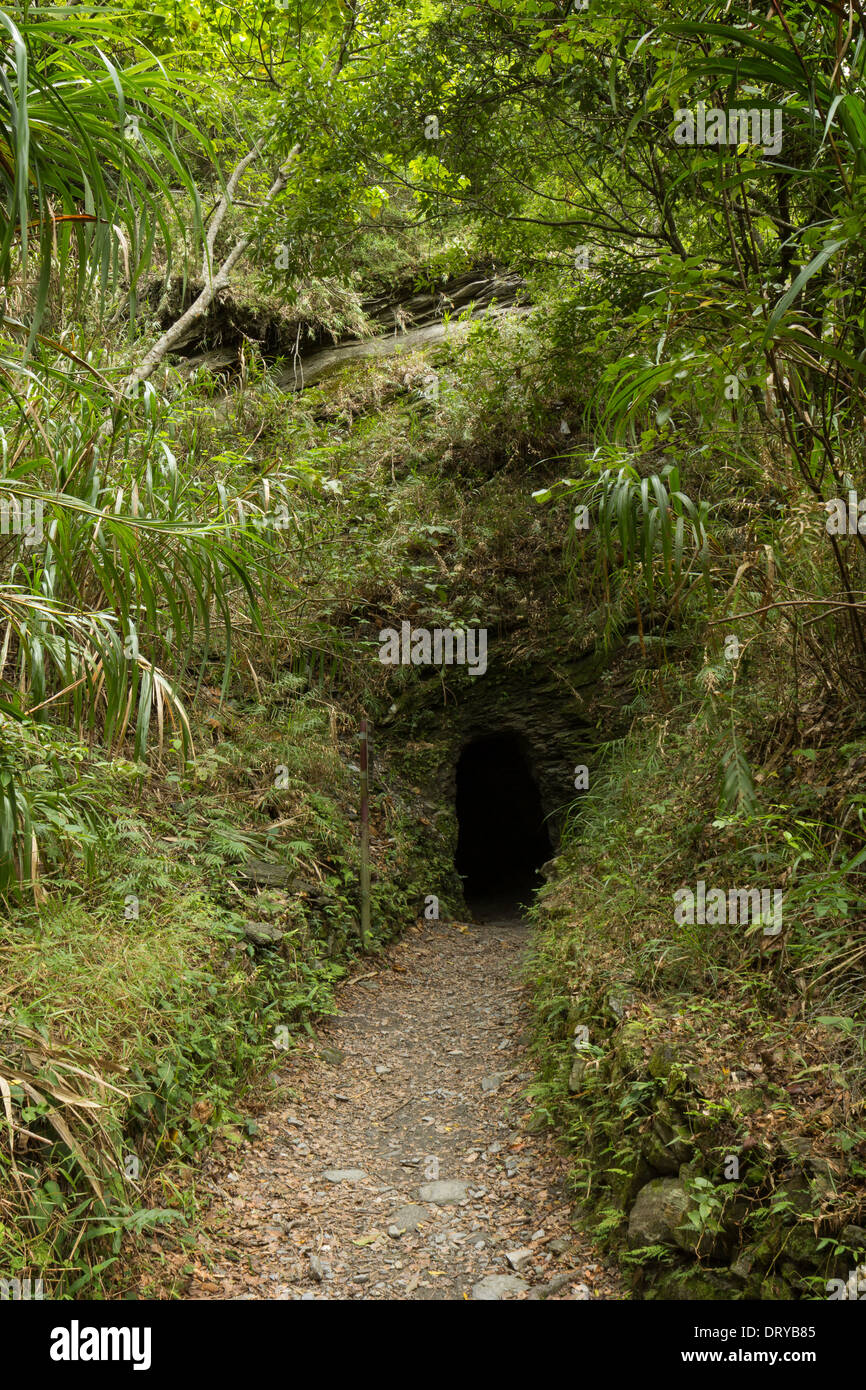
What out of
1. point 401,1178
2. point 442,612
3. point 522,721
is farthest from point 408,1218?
point 442,612

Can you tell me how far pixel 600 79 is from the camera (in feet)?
15.6

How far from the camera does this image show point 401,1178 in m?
3.59

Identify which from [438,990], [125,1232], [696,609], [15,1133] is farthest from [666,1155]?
[696,609]

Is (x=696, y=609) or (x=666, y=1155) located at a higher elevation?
(x=696, y=609)

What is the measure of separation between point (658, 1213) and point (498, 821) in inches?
302

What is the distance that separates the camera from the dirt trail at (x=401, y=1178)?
2906mm

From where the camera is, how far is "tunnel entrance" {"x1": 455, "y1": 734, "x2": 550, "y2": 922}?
30.9ft

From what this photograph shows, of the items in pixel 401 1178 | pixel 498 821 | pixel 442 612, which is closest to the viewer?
pixel 401 1178

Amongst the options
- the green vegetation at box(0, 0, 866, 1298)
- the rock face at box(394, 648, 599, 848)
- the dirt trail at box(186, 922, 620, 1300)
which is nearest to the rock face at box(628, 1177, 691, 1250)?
the green vegetation at box(0, 0, 866, 1298)

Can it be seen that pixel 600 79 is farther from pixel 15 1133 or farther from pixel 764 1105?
pixel 15 1133

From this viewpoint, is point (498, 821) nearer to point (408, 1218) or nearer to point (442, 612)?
point (442, 612)

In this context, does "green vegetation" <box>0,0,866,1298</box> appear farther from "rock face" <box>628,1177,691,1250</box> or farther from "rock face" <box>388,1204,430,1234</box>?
"rock face" <box>388,1204,430,1234</box>

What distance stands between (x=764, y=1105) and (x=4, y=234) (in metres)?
3.01

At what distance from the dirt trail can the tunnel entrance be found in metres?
4.15
